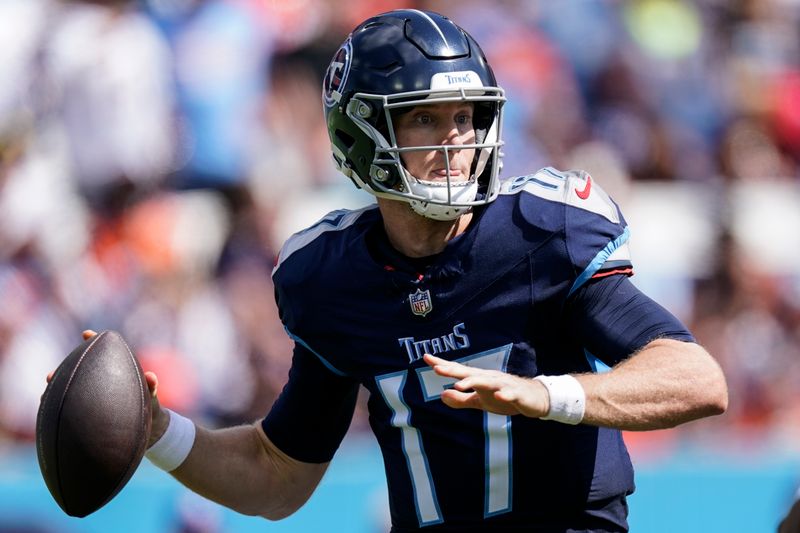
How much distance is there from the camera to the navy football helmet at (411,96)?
304 cm

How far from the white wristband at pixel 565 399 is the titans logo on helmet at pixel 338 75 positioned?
105 cm

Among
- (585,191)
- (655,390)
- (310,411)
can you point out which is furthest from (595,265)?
(310,411)

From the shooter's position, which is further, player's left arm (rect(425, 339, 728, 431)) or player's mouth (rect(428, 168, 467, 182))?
player's mouth (rect(428, 168, 467, 182))

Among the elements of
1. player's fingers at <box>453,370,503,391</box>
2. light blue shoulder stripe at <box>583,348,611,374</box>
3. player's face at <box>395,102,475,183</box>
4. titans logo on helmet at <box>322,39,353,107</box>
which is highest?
titans logo on helmet at <box>322,39,353,107</box>

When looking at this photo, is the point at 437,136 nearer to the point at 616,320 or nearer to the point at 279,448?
the point at 616,320

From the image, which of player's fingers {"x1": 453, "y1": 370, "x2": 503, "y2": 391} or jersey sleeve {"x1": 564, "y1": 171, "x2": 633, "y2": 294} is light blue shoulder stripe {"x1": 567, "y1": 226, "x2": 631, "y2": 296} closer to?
jersey sleeve {"x1": 564, "y1": 171, "x2": 633, "y2": 294}

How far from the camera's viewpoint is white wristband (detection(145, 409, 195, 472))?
3.30 meters

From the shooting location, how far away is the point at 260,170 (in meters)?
6.94

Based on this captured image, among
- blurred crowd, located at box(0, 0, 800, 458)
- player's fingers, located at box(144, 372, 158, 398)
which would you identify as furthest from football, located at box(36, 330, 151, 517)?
blurred crowd, located at box(0, 0, 800, 458)

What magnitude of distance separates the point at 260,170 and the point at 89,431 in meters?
4.10

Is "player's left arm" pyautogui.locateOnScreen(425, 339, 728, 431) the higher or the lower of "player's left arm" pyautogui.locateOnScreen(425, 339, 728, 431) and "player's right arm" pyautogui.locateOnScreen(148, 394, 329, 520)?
the higher

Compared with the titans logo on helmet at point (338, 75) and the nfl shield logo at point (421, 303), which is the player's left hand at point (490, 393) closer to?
the nfl shield logo at point (421, 303)

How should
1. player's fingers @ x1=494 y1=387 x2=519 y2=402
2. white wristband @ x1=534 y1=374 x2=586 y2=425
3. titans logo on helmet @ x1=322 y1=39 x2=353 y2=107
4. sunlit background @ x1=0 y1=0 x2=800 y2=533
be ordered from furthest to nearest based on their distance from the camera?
sunlit background @ x1=0 y1=0 x2=800 y2=533
titans logo on helmet @ x1=322 y1=39 x2=353 y2=107
white wristband @ x1=534 y1=374 x2=586 y2=425
player's fingers @ x1=494 y1=387 x2=519 y2=402

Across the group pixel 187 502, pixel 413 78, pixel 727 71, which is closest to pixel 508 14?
pixel 727 71
